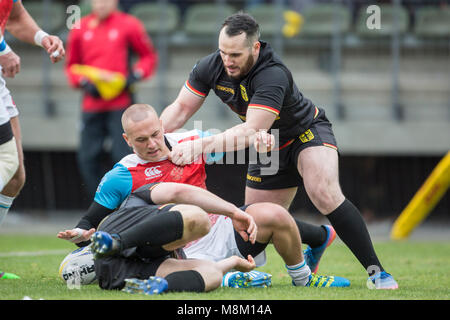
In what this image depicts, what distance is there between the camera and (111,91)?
839 cm

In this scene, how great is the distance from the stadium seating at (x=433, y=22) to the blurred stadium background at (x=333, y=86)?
0.02m

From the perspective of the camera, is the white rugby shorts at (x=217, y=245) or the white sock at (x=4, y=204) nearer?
the white rugby shorts at (x=217, y=245)

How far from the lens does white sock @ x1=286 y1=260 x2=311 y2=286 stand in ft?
14.1

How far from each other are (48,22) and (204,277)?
8484mm

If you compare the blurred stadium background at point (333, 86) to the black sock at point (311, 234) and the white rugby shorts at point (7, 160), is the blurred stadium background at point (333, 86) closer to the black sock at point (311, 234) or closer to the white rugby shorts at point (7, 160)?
the black sock at point (311, 234)

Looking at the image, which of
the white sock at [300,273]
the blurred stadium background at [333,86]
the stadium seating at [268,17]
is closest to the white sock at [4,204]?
the white sock at [300,273]

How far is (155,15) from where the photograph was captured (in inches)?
470

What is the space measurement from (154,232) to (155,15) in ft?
28.7

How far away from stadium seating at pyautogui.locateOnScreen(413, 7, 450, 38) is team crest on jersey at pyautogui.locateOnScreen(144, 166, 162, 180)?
840 cm

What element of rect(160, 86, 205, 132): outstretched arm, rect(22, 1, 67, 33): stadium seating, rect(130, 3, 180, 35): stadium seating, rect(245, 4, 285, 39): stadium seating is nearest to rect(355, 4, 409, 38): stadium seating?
rect(245, 4, 285, 39): stadium seating

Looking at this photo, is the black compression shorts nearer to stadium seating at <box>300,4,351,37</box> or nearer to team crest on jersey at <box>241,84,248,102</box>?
team crest on jersey at <box>241,84,248,102</box>

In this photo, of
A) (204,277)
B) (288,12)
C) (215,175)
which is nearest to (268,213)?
(204,277)

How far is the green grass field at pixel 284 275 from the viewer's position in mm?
3713

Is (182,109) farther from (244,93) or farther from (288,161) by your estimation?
(288,161)
